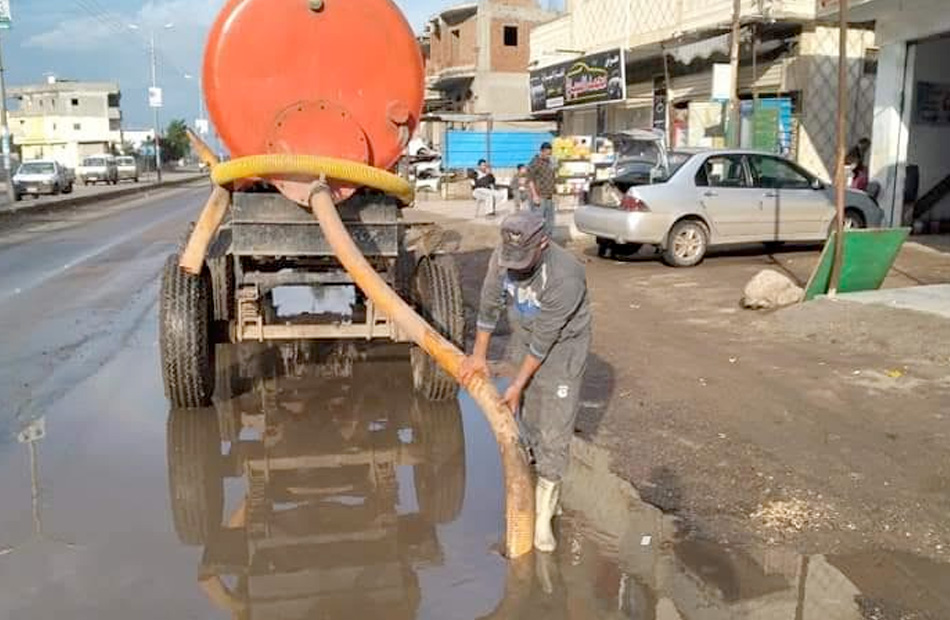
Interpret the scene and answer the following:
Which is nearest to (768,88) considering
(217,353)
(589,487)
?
(217,353)

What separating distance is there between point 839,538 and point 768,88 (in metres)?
16.7

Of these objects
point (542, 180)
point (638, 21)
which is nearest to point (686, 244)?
point (542, 180)

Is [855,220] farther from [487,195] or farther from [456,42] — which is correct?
[456,42]

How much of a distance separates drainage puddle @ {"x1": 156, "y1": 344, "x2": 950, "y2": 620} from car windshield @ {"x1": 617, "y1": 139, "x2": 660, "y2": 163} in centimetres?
836

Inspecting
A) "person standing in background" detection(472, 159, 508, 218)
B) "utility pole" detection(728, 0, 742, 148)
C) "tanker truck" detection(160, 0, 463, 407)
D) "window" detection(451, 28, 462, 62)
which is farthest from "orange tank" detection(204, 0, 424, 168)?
"window" detection(451, 28, 462, 62)

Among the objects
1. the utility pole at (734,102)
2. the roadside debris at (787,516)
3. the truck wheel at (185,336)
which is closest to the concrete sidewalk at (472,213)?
the utility pole at (734,102)

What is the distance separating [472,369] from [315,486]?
4.69 ft

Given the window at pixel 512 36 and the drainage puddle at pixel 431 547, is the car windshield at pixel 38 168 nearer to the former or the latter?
the window at pixel 512 36

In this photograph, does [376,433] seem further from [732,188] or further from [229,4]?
[732,188]

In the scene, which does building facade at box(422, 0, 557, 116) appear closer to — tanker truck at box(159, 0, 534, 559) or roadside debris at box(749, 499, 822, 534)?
tanker truck at box(159, 0, 534, 559)

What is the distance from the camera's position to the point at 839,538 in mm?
4008

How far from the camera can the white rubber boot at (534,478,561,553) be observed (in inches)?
156

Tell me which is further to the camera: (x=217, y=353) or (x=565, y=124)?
(x=565, y=124)

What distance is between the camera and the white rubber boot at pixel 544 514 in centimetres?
395
